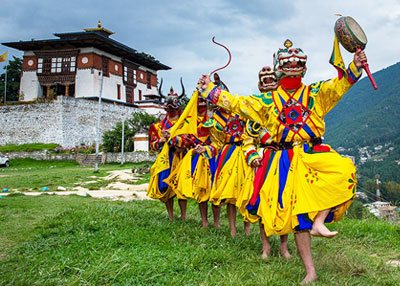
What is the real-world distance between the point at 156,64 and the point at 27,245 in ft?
145

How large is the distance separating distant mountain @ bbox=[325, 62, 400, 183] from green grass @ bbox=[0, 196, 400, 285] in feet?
171

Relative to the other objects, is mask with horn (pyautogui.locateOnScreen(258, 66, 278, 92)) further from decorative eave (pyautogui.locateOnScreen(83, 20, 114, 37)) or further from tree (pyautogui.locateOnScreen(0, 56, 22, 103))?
tree (pyautogui.locateOnScreen(0, 56, 22, 103))

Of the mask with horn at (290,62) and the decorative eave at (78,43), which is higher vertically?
the decorative eave at (78,43)

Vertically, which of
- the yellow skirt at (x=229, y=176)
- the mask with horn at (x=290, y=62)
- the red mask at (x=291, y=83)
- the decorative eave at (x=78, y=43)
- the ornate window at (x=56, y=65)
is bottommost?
the yellow skirt at (x=229, y=176)

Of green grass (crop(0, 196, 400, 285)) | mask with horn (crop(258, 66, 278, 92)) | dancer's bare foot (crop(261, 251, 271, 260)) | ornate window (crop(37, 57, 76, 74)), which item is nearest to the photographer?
green grass (crop(0, 196, 400, 285))

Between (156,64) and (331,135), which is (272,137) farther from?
(331,135)

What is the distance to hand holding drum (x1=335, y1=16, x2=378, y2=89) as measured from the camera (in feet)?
12.5

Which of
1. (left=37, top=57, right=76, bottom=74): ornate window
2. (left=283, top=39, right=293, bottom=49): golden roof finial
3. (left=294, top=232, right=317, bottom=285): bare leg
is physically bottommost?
(left=294, top=232, right=317, bottom=285): bare leg

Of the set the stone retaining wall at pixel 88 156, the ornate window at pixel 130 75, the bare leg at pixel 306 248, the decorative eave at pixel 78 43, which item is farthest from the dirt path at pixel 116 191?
the ornate window at pixel 130 75

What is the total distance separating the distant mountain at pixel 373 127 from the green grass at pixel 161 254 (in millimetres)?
52202

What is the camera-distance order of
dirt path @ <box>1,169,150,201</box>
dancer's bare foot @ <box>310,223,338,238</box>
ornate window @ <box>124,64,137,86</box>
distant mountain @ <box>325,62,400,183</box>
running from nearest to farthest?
dancer's bare foot @ <box>310,223,338,238</box>, dirt path @ <box>1,169,150,201</box>, ornate window @ <box>124,64,137,86</box>, distant mountain @ <box>325,62,400,183</box>

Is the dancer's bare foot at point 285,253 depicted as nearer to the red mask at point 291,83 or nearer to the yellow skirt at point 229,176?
the yellow skirt at point 229,176

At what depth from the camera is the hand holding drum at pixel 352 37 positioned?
150 inches

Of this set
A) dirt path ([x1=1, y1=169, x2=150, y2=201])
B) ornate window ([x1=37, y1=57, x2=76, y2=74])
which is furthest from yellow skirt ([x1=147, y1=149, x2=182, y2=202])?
ornate window ([x1=37, y1=57, x2=76, y2=74])
